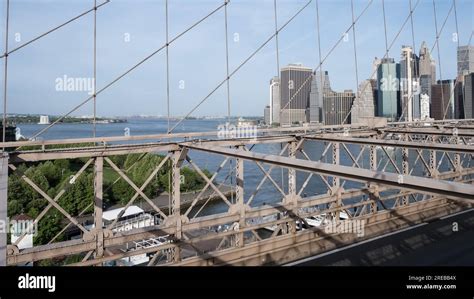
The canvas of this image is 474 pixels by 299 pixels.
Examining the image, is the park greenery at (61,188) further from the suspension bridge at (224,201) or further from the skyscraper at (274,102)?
the suspension bridge at (224,201)

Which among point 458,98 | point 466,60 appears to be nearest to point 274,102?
point 466,60

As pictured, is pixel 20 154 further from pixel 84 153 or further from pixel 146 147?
pixel 146 147

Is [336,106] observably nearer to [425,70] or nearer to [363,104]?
[363,104]

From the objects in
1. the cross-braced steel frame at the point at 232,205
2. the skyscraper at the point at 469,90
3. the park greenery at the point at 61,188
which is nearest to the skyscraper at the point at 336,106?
the park greenery at the point at 61,188

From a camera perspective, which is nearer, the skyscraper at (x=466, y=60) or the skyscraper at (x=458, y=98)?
the skyscraper at (x=466, y=60)

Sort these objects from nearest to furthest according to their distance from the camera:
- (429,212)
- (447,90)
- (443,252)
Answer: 1. (443,252)
2. (429,212)
3. (447,90)

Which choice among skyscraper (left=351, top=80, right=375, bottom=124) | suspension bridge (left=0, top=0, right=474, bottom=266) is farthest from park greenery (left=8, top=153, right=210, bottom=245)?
suspension bridge (left=0, top=0, right=474, bottom=266)
